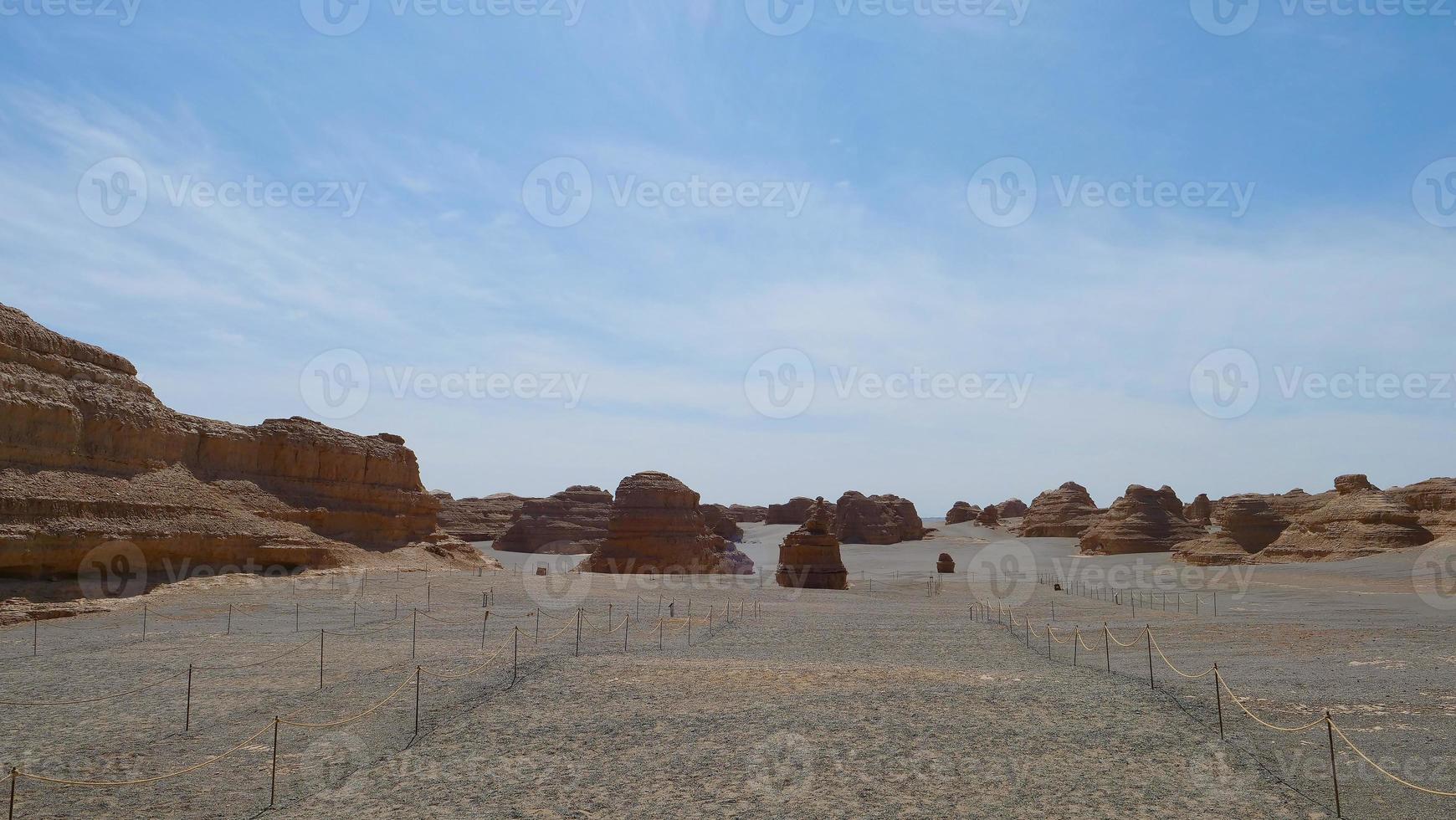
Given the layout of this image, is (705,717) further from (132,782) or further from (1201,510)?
(1201,510)

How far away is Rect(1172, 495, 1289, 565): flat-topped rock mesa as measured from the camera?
60344mm

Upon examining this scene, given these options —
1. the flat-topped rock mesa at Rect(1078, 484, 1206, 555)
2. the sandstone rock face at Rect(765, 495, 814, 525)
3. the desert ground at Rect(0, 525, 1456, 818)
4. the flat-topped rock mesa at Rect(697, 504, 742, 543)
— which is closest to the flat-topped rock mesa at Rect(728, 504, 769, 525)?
the sandstone rock face at Rect(765, 495, 814, 525)

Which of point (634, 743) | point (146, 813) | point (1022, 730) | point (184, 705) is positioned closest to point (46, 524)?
point (184, 705)

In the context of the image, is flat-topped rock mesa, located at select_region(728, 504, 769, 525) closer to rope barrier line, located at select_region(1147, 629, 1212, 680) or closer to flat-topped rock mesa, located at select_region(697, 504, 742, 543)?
flat-topped rock mesa, located at select_region(697, 504, 742, 543)

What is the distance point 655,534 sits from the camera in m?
54.1

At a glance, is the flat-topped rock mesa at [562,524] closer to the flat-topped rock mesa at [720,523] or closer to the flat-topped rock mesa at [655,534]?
the flat-topped rock mesa at [720,523]

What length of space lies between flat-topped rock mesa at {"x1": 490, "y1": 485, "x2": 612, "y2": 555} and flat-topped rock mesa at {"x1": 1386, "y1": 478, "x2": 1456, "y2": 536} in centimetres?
6009

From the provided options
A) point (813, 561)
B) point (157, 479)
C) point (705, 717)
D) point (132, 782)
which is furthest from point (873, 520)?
point (132, 782)

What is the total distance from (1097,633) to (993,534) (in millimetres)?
91759

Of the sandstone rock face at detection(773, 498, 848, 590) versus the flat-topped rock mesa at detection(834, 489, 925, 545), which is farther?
the flat-topped rock mesa at detection(834, 489, 925, 545)

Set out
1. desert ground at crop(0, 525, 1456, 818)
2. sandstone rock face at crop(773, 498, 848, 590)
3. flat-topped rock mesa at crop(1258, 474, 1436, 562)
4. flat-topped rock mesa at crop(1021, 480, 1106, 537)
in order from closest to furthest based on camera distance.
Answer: desert ground at crop(0, 525, 1456, 818) → sandstone rock face at crop(773, 498, 848, 590) → flat-topped rock mesa at crop(1258, 474, 1436, 562) → flat-topped rock mesa at crop(1021, 480, 1106, 537)

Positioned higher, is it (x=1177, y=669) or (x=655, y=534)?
(x=655, y=534)

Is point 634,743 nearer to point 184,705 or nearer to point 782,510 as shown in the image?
point 184,705

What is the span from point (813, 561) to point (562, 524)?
132 ft
